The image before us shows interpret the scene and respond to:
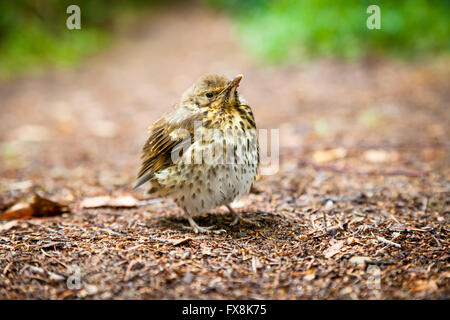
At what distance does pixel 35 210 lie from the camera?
385cm

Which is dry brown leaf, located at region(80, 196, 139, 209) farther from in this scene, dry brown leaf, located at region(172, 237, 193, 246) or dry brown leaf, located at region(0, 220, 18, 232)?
dry brown leaf, located at region(172, 237, 193, 246)

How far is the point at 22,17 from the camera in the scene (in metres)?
14.4

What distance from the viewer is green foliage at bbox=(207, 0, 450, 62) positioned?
31.6 feet

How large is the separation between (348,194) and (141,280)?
228cm

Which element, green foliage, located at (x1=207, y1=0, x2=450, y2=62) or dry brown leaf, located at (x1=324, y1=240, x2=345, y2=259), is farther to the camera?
green foliage, located at (x1=207, y1=0, x2=450, y2=62)

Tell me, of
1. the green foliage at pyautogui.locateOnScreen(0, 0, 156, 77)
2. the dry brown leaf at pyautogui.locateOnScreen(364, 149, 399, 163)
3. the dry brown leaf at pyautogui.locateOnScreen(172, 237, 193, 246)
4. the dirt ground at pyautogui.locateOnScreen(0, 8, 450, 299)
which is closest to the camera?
the dirt ground at pyautogui.locateOnScreen(0, 8, 450, 299)

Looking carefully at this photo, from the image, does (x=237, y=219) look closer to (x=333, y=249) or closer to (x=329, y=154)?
(x=333, y=249)

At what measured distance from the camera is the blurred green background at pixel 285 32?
9.71m

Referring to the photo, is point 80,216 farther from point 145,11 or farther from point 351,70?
point 145,11

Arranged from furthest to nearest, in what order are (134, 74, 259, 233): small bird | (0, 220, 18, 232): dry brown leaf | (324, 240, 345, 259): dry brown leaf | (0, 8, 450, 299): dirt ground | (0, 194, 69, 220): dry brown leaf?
(0, 194, 69, 220): dry brown leaf, (0, 220, 18, 232): dry brown leaf, (134, 74, 259, 233): small bird, (324, 240, 345, 259): dry brown leaf, (0, 8, 450, 299): dirt ground

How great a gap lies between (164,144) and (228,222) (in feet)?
2.73

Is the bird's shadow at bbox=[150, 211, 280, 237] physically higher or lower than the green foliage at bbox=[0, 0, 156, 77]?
lower

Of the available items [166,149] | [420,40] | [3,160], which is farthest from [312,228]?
[420,40]

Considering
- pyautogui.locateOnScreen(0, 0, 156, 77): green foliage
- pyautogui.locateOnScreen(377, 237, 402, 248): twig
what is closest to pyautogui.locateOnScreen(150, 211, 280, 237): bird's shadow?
pyautogui.locateOnScreen(377, 237, 402, 248): twig
